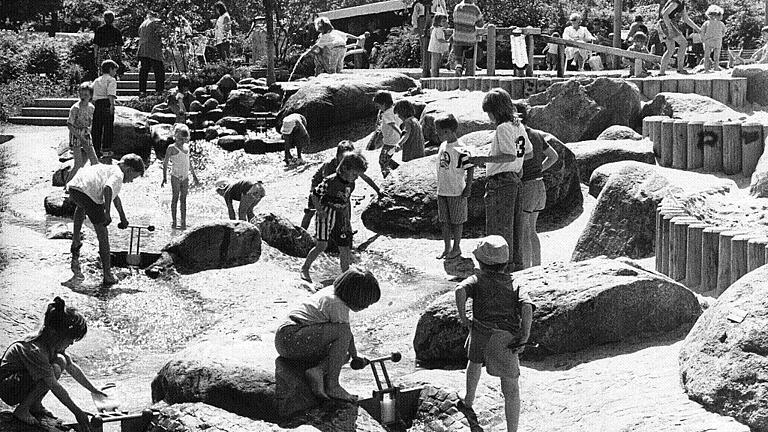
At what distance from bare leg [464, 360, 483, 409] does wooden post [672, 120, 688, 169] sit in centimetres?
793

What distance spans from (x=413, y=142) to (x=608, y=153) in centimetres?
243

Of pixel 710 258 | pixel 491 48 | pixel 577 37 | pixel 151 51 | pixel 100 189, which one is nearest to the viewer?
pixel 710 258

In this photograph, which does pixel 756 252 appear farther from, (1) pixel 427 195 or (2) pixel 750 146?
(1) pixel 427 195

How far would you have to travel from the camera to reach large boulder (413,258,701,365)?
830cm

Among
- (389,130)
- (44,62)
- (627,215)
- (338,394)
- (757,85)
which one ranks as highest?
(44,62)

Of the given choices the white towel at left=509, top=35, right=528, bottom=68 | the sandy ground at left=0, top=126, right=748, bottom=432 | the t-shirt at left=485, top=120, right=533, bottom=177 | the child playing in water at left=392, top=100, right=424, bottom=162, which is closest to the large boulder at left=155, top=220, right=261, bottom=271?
the sandy ground at left=0, top=126, right=748, bottom=432

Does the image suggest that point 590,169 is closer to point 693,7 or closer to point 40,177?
point 40,177

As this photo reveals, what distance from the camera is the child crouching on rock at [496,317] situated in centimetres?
714

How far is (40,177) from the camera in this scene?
17.7m

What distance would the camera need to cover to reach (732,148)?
45.8 ft

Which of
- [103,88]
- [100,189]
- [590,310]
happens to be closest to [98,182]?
[100,189]

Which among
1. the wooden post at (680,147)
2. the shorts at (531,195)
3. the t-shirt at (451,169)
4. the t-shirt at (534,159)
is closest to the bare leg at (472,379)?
the shorts at (531,195)

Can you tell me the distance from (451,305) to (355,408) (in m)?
1.93

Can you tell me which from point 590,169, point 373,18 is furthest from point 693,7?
point 590,169
